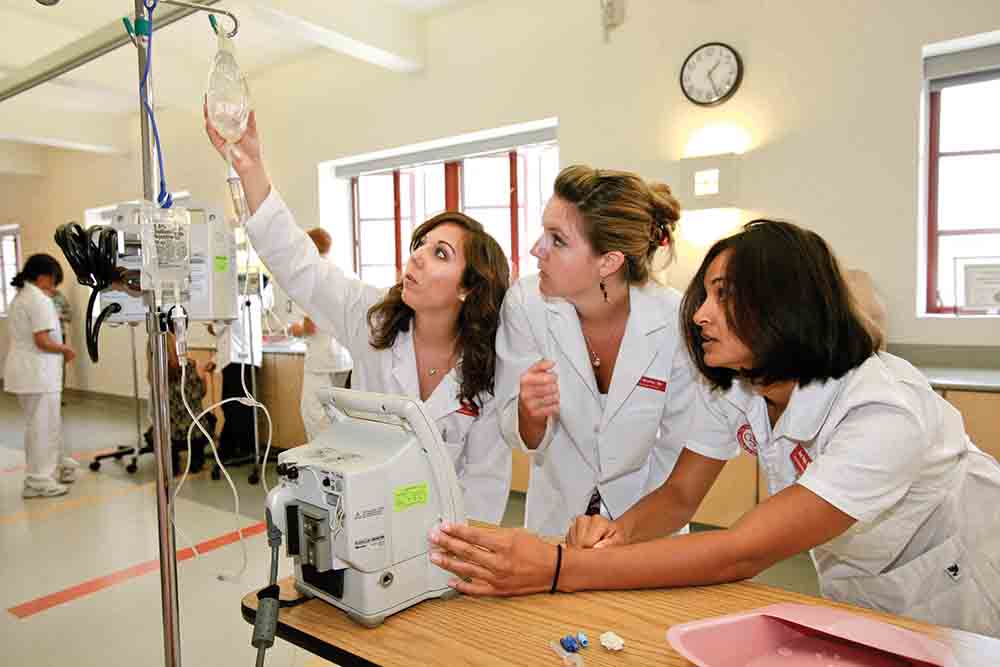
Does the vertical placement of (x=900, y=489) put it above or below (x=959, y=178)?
below

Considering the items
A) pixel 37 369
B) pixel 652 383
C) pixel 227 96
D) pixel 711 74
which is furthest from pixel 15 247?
pixel 652 383

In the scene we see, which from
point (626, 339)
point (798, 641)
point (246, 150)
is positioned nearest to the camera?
point (798, 641)

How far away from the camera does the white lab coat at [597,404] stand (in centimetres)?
150

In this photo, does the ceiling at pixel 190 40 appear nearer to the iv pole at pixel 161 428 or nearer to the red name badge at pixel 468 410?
the iv pole at pixel 161 428

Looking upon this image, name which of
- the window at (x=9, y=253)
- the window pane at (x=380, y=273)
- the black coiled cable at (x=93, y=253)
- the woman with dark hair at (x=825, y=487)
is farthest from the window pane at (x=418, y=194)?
the window at (x=9, y=253)

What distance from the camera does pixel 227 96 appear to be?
130 cm

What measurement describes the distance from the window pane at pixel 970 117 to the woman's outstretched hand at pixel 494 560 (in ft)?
10.3

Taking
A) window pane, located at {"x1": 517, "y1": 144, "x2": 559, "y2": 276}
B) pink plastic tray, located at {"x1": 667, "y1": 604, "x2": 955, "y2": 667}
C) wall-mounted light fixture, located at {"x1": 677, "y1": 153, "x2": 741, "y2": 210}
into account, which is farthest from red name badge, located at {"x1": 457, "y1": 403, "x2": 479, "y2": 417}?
window pane, located at {"x1": 517, "y1": 144, "x2": 559, "y2": 276}

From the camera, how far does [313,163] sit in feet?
17.4

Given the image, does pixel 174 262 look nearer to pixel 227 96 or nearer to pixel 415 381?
pixel 227 96

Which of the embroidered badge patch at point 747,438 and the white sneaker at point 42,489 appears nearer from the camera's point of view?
the embroidered badge patch at point 747,438

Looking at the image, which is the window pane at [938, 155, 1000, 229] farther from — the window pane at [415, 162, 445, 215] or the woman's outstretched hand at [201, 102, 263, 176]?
the window pane at [415, 162, 445, 215]

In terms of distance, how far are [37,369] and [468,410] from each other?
3.75m

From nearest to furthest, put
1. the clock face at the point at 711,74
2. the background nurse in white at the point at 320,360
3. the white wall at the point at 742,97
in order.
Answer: the white wall at the point at 742,97 < the clock face at the point at 711,74 < the background nurse in white at the point at 320,360
